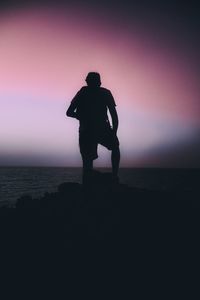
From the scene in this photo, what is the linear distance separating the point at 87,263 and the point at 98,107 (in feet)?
16.5

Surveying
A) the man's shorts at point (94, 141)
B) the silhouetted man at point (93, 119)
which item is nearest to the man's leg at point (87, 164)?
the silhouetted man at point (93, 119)

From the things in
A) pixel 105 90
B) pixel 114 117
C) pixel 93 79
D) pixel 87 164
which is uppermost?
pixel 93 79

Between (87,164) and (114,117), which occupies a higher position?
(114,117)

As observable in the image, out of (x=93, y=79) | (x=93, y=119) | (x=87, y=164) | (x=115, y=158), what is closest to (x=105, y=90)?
(x=93, y=79)

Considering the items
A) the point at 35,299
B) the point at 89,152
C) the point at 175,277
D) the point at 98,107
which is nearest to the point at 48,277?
the point at 35,299

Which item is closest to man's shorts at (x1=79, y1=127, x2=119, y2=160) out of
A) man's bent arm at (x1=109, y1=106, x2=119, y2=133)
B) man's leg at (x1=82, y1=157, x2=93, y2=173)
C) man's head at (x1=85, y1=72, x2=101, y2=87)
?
man's leg at (x1=82, y1=157, x2=93, y2=173)

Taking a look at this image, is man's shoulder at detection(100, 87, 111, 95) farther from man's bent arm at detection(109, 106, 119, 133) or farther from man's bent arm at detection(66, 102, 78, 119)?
man's bent arm at detection(66, 102, 78, 119)

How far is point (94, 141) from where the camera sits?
9.74 m

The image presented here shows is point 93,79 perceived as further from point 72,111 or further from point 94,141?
point 94,141

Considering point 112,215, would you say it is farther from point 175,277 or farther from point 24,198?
point 24,198

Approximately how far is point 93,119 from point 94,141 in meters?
0.74

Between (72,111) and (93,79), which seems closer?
(93,79)

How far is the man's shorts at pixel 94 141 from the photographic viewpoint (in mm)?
9703

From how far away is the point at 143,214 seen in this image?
329 inches
